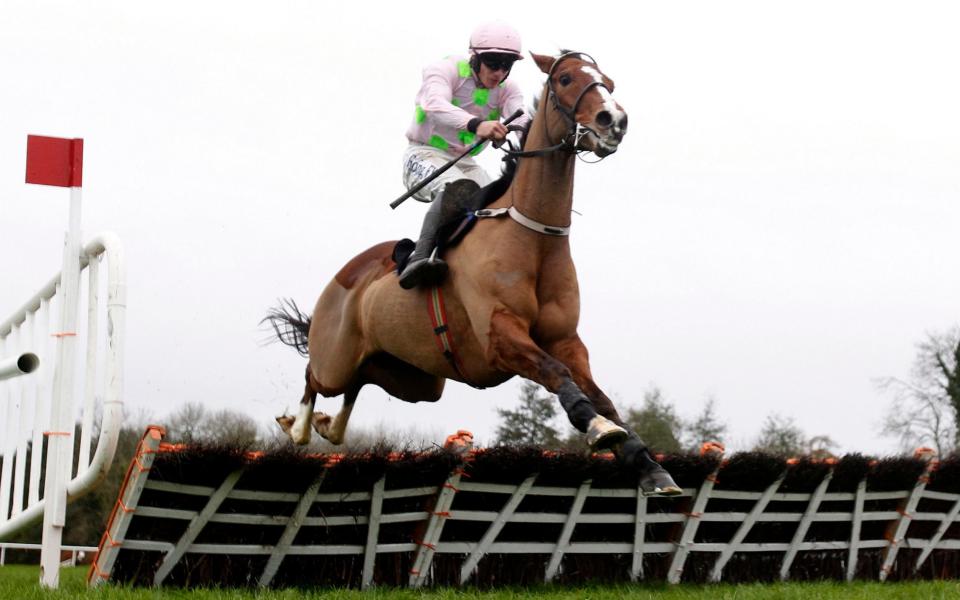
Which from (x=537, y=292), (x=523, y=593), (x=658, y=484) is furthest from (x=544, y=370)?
(x=523, y=593)

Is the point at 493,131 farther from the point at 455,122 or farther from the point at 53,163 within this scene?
the point at 53,163

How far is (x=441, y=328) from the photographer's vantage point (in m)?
6.49

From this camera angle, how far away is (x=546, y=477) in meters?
7.01

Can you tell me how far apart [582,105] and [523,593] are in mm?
2508

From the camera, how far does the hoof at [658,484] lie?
5.34m

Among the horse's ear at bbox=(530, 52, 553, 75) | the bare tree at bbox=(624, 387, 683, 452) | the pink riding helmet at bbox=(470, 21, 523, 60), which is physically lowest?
the bare tree at bbox=(624, 387, 683, 452)

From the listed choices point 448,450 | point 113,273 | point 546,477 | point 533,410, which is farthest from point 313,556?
point 533,410

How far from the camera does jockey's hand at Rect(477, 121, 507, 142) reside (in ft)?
21.3

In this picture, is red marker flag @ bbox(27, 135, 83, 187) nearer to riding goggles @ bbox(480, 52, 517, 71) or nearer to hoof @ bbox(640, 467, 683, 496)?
riding goggles @ bbox(480, 52, 517, 71)

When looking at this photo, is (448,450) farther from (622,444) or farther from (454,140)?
(454,140)

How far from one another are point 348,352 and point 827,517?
354 cm

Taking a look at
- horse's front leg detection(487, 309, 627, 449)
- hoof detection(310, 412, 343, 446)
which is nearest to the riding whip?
horse's front leg detection(487, 309, 627, 449)

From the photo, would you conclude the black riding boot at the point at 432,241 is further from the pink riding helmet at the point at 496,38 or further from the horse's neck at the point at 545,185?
the pink riding helmet at the point at 496,38

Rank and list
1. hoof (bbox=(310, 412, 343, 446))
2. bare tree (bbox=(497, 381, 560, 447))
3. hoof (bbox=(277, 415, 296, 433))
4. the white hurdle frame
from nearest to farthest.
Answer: the white hurdle frame, hoof (bbox=(310, 412, 343, 446)), hoof (bbox=(277, 415, 296, 433)), bare tree (bbox=(497, 381, 560, 447))
